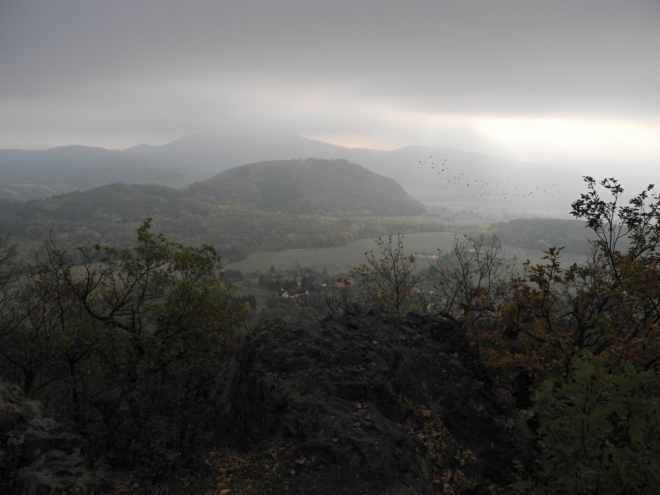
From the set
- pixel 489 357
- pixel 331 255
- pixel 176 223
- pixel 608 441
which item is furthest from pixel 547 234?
pixel 176 223

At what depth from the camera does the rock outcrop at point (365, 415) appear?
23.9 ft

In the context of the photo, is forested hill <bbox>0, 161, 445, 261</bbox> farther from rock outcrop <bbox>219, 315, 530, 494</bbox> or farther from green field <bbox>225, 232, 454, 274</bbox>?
rock outcrop <bbox>219, 315, 530, 494</bbox>

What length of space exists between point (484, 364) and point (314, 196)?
626 feet

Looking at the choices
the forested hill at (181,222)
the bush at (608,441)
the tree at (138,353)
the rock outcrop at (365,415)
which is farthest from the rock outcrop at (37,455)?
the forested hill at (181,222)

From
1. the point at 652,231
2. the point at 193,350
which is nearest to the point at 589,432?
the point at 652,231

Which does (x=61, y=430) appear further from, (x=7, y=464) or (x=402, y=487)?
(x=402, y=487)

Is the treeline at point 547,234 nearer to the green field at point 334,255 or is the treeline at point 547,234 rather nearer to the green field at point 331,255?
the green field at point 334,255

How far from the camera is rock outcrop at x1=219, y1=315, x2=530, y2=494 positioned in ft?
23.9

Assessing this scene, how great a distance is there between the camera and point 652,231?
456 inches

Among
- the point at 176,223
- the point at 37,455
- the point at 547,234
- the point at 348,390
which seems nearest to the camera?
the point at 37,455

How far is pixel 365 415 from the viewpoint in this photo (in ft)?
27.9

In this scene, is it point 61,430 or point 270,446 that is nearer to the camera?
point 61,430

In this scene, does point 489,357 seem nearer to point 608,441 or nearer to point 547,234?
point 608,441

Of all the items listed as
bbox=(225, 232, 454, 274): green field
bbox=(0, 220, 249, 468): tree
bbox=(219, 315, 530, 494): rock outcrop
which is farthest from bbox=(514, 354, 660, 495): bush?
bbox=(225, 232, 454, 274): green field
